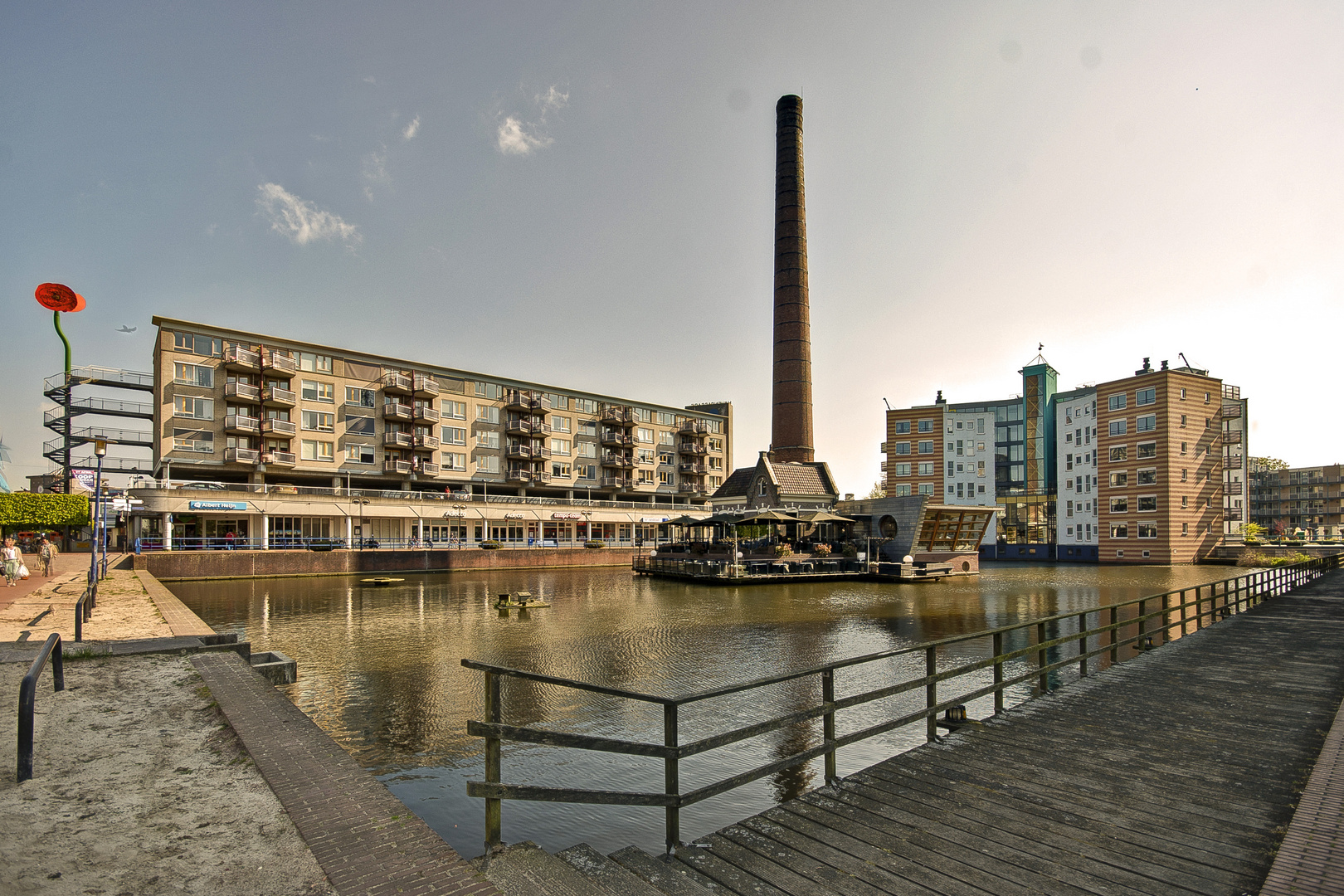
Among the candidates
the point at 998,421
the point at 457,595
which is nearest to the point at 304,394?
the point at 457,595

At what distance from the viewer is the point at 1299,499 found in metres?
117

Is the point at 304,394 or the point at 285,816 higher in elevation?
the point at 304,394

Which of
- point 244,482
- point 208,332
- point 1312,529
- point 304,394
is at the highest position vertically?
point 208,332

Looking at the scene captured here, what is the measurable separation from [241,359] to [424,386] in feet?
47.0

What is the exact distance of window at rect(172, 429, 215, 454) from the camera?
165ft

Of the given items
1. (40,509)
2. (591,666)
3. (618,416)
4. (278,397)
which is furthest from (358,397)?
(591,666)

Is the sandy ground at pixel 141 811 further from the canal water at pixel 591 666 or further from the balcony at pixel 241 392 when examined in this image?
the balcony at pixel 241 392

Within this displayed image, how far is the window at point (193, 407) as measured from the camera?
5025 cm

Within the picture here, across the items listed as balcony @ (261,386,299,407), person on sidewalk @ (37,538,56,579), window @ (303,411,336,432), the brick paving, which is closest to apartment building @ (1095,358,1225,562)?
window @ (303,411,336,432)

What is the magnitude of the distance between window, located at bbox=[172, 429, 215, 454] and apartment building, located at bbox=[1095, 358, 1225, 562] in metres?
74.6

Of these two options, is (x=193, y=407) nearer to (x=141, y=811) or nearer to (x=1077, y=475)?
(x=141, y=811)

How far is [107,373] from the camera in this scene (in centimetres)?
5788

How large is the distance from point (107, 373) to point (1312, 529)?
15371cm

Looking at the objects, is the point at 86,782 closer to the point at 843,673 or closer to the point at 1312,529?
the point at 843,673
